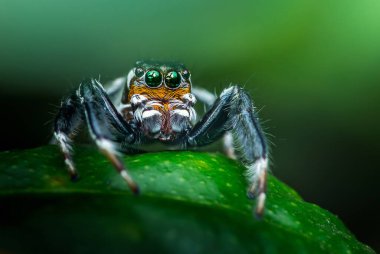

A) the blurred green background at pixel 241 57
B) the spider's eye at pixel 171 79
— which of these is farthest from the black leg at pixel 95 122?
the blurred green background at pixel 241 57

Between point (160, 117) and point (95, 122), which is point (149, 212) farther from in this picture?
point (160, 117)

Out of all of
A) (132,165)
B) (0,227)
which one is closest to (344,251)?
(132,165)

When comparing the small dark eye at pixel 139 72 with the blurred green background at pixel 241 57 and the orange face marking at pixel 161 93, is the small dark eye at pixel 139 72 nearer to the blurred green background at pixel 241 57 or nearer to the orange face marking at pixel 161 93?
the orange face marking at pixel 161 93

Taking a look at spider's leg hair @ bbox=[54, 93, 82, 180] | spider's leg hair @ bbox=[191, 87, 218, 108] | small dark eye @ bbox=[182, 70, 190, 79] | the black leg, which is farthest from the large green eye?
spider's leg hair @ bbox=[191, 87, 218, 108]

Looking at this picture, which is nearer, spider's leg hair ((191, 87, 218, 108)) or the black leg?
the black leg

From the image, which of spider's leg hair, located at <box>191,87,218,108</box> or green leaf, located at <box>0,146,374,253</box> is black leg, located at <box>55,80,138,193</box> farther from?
spider's leg hair, located at <box>191,87,218,108</box>

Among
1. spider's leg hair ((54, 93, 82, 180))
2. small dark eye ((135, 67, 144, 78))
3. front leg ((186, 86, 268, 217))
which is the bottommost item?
spider's leg hair ((54, 93, 82, 180))

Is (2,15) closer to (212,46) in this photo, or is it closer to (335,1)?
(212,46)
